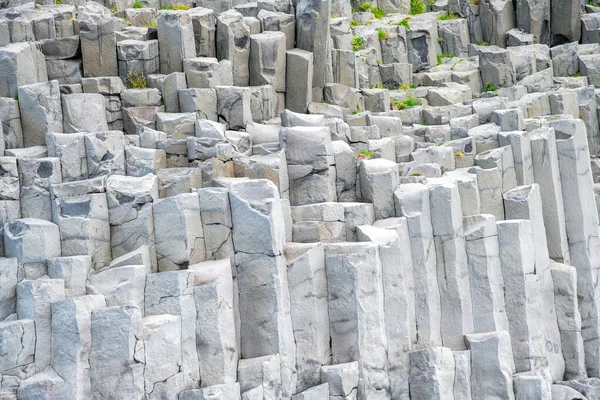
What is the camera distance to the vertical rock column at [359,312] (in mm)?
28312

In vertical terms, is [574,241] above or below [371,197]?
below

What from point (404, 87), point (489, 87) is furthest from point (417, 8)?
point (404, 87)

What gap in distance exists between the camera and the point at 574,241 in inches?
1377

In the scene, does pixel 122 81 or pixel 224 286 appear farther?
pixel 122 81

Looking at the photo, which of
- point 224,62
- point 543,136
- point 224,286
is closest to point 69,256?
point 224,286

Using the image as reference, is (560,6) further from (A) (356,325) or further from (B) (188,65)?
(A) (356,325)

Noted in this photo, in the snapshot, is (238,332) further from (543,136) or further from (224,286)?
(543,136)

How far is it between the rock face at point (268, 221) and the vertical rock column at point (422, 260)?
0.05 m

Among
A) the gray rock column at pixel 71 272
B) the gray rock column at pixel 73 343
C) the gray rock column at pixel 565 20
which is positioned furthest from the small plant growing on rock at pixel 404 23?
the gray rock column at pixel 73 343

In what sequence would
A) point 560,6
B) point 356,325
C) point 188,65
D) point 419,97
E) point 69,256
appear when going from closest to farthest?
point 69,256, point 356,325, point 188,65, point 419,97, point 560,6

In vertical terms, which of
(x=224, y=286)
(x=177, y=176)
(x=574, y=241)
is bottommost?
(x=574, y=241)

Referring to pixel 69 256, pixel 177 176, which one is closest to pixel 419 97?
pixel 177 176

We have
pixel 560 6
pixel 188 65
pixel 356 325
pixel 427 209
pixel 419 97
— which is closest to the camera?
pixel 356 325

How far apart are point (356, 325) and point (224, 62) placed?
9.91 meters
